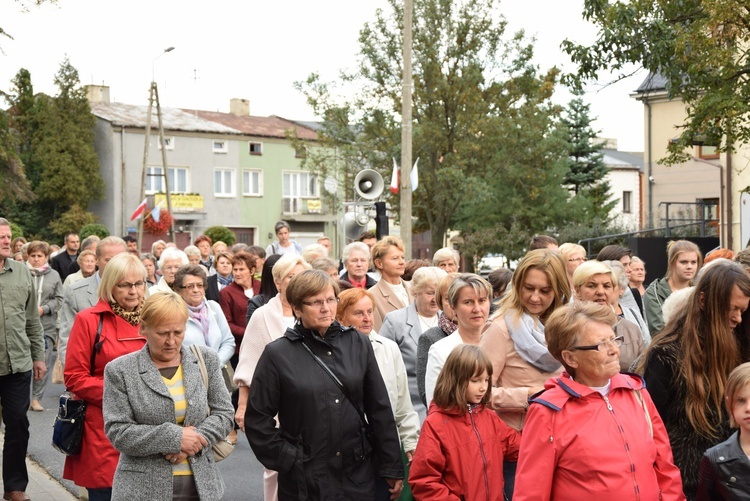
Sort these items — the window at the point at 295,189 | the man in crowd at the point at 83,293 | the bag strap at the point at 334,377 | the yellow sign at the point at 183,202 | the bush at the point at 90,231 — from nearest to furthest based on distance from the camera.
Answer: the bag strap at the point at 334,377, the man in crowd at the point at 83,293, the bush at the point at 90,231, the yellow sign at the point at 183,202, the window at the point at 295,189

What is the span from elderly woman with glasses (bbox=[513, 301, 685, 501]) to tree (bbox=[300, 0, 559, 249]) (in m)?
29.0

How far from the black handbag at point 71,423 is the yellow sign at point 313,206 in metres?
60.4

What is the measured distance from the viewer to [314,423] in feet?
15.6

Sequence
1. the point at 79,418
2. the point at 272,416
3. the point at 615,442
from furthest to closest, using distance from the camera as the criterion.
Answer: the point at 79,418 → the point at 272,416 → the point at 615,442

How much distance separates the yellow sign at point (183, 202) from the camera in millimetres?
58741

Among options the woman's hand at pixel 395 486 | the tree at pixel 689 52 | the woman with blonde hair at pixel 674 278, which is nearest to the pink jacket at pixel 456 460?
the woman's hand at pixel 395 486

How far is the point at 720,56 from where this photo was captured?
46.0 feet

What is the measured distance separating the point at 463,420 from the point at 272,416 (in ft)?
3.22

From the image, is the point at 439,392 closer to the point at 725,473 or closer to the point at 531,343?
the point at 531,343

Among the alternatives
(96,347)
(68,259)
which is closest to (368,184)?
(68,259)

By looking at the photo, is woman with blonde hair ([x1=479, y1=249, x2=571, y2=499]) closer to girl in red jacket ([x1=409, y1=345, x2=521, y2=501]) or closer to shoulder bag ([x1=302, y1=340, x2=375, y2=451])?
girl in red jacket ([x1=409, y1=345, x2=521, y2=501])

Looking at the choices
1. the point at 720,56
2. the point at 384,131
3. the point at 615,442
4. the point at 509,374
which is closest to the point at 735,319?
the point at 615,442

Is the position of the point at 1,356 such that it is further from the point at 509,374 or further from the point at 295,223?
the point at 295,223

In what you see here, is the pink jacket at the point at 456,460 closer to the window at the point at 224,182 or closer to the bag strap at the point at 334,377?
the bag strap at the point at 334,377
